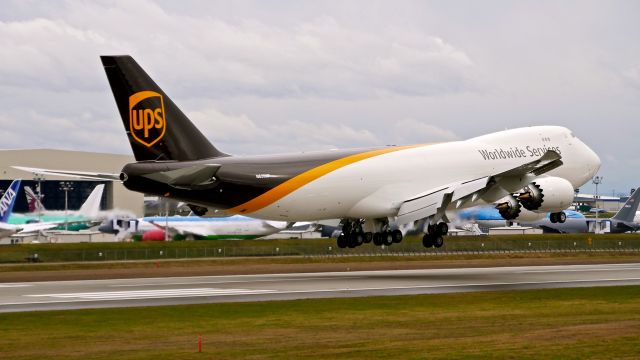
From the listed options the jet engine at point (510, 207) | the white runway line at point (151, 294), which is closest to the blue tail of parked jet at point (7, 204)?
the white runway line at point (151, 294)

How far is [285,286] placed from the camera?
49.2 metres

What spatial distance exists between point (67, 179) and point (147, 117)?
8784 cm

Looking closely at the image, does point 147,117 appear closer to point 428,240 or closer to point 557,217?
point 428,240

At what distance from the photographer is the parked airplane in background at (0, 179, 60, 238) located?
9712cm

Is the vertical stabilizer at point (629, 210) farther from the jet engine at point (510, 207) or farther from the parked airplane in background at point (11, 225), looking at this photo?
the jet engine at point (510, 207)

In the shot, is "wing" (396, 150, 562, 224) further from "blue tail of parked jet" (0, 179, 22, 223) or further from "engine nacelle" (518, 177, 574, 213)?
"blue tail of parked jet" (0, 179, 22, 223)

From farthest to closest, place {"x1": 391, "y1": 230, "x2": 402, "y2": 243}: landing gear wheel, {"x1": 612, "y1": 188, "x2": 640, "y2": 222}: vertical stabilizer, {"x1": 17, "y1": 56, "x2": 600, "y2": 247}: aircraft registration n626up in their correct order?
{"x1": 612, "y1": 188, "x2": 640, "y2": 222}: vertical stabilizer → {"x1": 391, "y1": 230, "x2": 402, "y2": 243}: landing gear wheel → {"x1": 17, "y1": 56, "x2": 600, "y2": 247}: aircraft registration n626up

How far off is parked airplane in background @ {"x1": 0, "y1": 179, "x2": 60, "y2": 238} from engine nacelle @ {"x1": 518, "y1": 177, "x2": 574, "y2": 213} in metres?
59.7

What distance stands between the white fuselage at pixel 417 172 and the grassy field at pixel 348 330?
10007mm

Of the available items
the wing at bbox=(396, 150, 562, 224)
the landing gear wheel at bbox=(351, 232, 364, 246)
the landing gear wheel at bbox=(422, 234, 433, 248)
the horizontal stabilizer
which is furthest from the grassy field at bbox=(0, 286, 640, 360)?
the landing gear wheel at bbox=(351, 232, 364, 246)

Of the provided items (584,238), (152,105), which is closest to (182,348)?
(152,105)

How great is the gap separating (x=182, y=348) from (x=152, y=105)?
791 inches

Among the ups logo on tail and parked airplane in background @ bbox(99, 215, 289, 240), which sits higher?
the ups logo on tail

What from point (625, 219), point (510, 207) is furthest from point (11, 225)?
point (625, 219)
